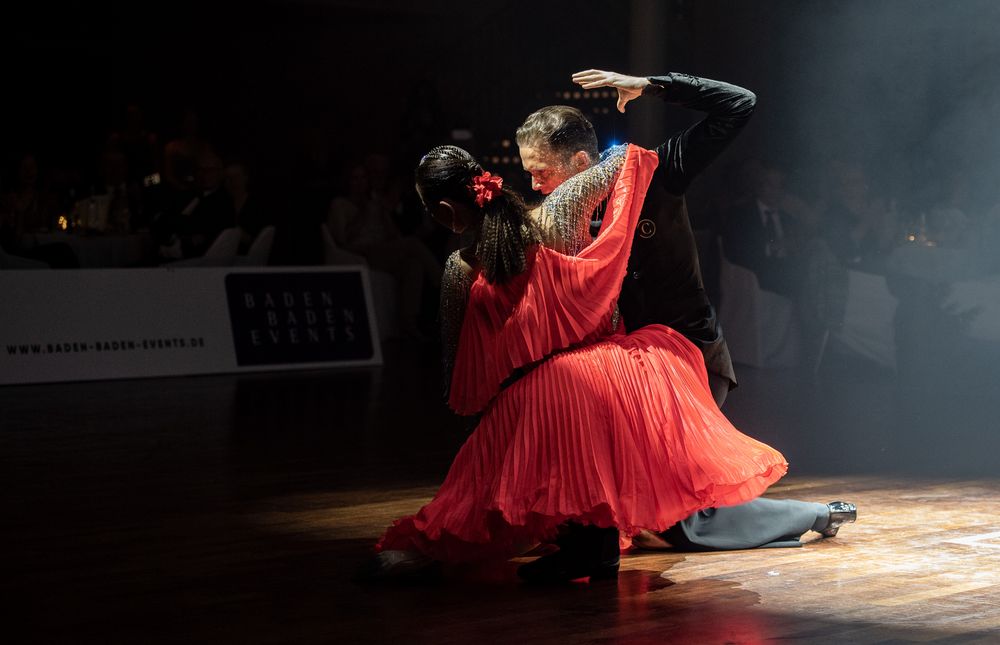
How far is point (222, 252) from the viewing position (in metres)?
8.38

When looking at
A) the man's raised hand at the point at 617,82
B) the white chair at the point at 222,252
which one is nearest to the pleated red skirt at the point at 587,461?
the man's raised hand at the point at 617,82

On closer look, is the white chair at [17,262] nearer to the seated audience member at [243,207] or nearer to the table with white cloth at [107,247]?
the table with white cloth at [107,247]

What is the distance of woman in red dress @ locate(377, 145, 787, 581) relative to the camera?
9.21 feet

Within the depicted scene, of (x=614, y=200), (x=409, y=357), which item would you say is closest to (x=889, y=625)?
(x=614, y=200)

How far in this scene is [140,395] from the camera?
654cm

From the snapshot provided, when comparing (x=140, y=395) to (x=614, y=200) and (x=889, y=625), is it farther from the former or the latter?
(x=889, y=625)

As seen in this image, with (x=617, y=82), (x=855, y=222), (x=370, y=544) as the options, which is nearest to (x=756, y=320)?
(x=855, y=222)

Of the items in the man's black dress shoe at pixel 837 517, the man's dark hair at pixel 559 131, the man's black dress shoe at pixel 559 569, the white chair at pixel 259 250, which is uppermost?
the man's dark hair at pixel 559 131

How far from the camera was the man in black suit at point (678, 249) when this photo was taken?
9.60 ft

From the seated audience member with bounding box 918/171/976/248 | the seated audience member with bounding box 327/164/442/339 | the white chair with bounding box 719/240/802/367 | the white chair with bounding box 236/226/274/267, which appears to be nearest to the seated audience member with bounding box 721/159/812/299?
the white chair with bounding box 719/240/802/367

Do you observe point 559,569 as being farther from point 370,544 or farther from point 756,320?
point 756,320

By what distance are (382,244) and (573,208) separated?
6.99 meters

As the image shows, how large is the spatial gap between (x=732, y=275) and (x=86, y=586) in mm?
5556

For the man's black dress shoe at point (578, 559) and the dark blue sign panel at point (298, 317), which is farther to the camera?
the dark blue sign panel at point (298, 317)
